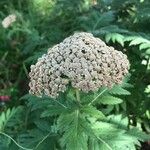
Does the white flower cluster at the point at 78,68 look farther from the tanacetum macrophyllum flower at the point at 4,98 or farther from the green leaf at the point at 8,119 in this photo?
the tanacetum macrophyllum flower at the point at 4,98

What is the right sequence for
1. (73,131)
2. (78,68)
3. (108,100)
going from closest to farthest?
1. (78,68)
2. (73,131)
3. (108,100)

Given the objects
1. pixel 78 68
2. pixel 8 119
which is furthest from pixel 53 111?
pixel 8 119

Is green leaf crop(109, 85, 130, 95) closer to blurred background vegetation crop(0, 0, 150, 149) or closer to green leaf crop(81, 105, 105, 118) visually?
green leaf crop(81, 105, 105, 118)

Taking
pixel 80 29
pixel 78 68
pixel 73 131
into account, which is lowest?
pixel 73 131

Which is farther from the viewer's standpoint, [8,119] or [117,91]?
[8,119]

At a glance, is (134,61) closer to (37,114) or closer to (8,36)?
(37,114)

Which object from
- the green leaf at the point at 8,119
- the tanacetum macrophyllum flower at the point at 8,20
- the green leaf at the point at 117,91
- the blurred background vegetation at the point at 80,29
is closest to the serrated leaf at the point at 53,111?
the green leaf at the point at 117,91

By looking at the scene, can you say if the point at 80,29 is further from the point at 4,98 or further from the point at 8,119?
the point at 8,119
